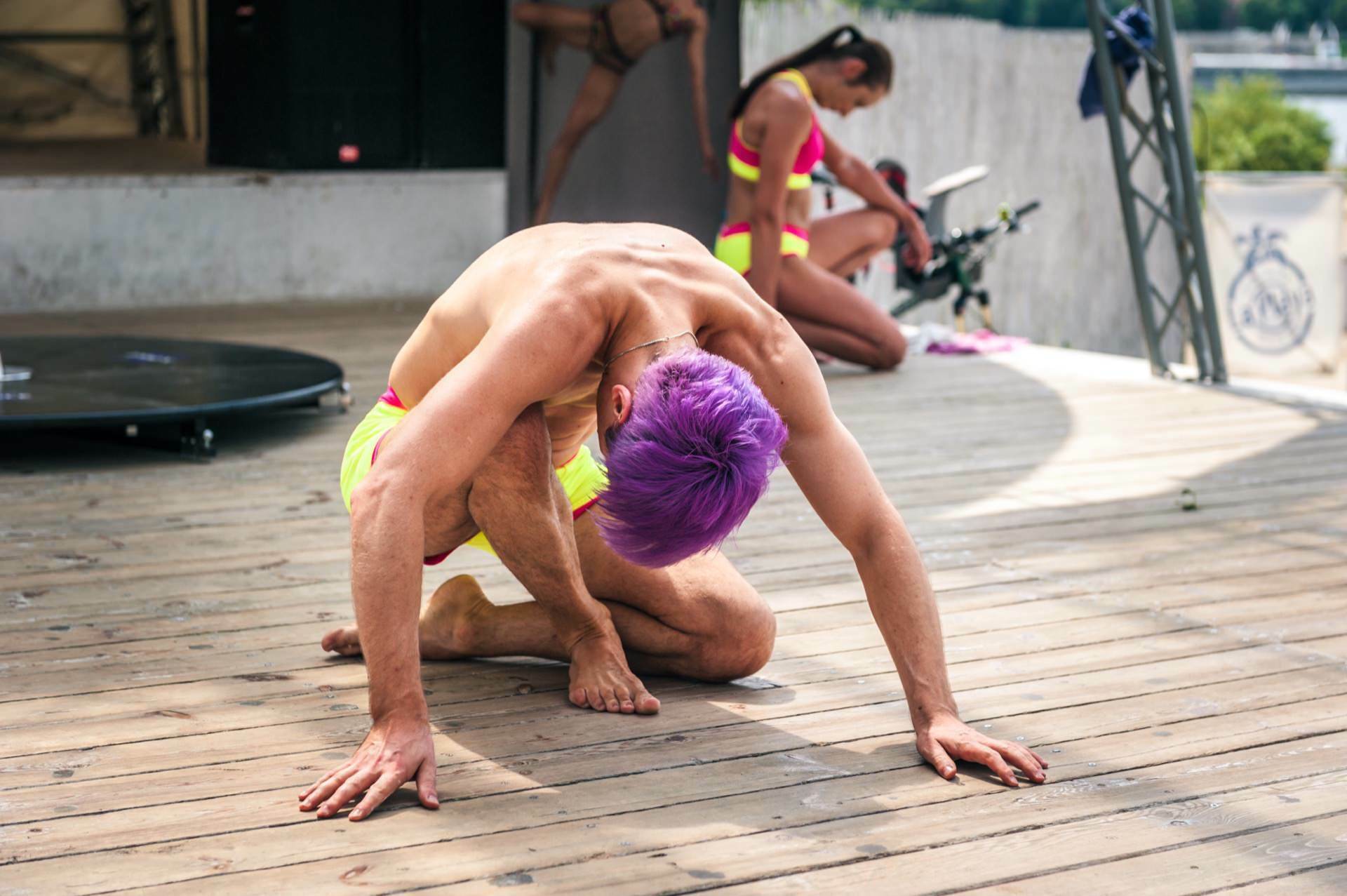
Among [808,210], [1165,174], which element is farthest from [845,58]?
[1165,174]

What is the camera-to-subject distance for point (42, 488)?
4.20m

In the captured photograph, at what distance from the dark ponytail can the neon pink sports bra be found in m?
0.04

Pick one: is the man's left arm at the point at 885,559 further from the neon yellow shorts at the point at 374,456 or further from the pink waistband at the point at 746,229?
the pink waistband at the point at 746,229

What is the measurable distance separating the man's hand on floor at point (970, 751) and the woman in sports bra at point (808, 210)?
142 inches

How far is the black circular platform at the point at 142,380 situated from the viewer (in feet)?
14.3

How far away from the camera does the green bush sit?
751 inches

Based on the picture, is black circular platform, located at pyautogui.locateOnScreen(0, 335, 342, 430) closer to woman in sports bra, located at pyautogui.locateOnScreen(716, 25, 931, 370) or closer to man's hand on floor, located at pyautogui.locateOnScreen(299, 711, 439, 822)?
woman in sports bra, located at pyautogui.locateOnScreen(716, 25, 931, 370)

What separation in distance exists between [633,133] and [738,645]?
19.7 feet

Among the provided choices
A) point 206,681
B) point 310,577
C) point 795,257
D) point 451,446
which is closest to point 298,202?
point 795,257

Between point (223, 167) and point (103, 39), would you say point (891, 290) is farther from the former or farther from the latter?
point (103, 39)

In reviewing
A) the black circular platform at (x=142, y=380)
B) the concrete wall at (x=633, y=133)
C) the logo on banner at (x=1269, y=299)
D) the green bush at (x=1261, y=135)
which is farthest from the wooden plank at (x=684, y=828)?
the green bush at (x=1261, y=135)

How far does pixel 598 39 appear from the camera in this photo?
26.9ft

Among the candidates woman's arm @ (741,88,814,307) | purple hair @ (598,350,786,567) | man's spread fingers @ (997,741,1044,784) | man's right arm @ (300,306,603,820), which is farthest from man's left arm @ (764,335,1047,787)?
woman's arm @ (741,88,814,307)

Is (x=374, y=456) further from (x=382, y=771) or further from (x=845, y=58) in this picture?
(x=845, y=58)
